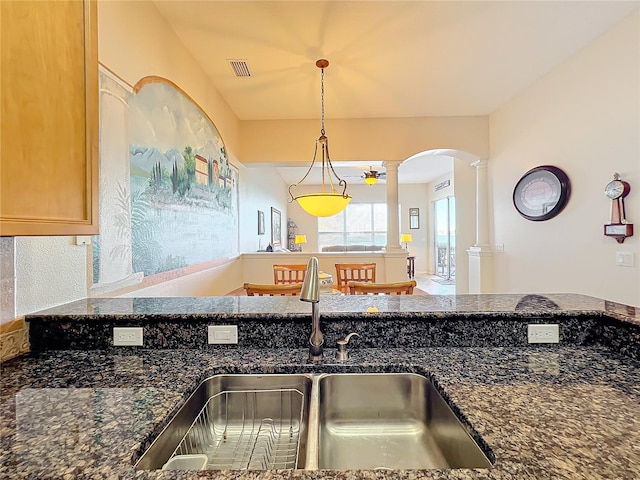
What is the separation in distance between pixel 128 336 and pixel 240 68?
2638 mm

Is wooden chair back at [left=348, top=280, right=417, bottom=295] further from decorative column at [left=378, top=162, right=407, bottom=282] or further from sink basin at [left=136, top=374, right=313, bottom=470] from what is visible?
decorative column at [left=378, top=162, right=407, bottom=282]

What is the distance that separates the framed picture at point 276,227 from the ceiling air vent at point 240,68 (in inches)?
154

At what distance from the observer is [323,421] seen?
0.97 metres

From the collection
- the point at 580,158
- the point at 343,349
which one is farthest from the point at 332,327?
the point at 580,158

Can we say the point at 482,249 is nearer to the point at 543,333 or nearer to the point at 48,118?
the point at 543,333

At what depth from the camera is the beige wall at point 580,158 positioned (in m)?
2.30

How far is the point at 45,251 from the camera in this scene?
3.93 ft

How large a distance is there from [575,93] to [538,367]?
2.99 m

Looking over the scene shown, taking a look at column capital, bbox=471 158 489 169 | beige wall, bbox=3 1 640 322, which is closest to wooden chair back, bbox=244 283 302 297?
beige wall, bbox=3 1 640 322

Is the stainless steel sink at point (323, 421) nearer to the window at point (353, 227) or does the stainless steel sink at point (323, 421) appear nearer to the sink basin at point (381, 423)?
the sink basin at point (381, 423)

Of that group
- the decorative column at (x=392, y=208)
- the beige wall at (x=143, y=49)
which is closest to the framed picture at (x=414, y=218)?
the decorative column at (x=392, y=208)

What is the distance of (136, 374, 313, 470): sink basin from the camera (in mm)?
854

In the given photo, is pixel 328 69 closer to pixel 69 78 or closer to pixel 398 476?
pixel 69 78

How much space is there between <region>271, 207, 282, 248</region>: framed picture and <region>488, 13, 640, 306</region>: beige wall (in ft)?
14.8
